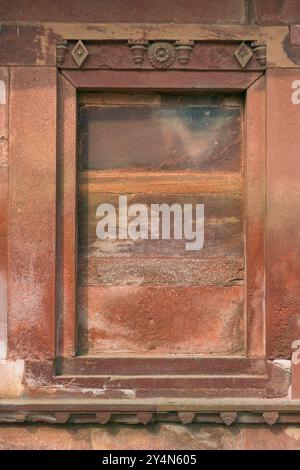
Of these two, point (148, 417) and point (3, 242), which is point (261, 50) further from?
point (148, 417)

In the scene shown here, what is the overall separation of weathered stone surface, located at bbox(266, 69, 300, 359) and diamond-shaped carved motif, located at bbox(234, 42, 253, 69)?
177 mm

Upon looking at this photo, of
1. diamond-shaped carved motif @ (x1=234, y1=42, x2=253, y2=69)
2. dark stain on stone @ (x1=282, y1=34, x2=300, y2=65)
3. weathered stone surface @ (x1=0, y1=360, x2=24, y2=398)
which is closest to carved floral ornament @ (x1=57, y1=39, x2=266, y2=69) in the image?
diamond-shaped carved motif @ (x1=234, y1=42, x2=253, y2=69)

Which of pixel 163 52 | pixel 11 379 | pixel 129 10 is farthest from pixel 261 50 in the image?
pixel 11 379

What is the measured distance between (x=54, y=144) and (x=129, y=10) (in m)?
1.04

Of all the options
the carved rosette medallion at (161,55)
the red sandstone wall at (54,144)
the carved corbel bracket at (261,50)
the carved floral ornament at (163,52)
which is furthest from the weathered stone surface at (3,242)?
the carved corbel bracket at (261,50)

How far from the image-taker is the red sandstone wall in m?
5.84

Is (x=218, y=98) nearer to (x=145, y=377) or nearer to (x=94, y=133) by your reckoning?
(x=94, y=133)

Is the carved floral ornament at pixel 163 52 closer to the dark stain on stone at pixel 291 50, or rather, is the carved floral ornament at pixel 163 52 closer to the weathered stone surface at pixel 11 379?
the dark stain on stone at pixel 291 50

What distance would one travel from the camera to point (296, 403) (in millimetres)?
5789

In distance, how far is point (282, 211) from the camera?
19.3ft

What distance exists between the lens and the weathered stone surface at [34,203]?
19.3 ft

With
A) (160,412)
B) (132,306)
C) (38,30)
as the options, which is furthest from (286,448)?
(38,30)

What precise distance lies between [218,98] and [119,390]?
211 cm

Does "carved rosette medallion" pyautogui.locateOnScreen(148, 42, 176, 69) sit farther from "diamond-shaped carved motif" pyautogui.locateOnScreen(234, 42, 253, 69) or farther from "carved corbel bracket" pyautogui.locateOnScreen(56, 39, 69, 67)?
"carved corbel bracket" pyautogui.locateOnScreen(56, 39, 69, 67)
